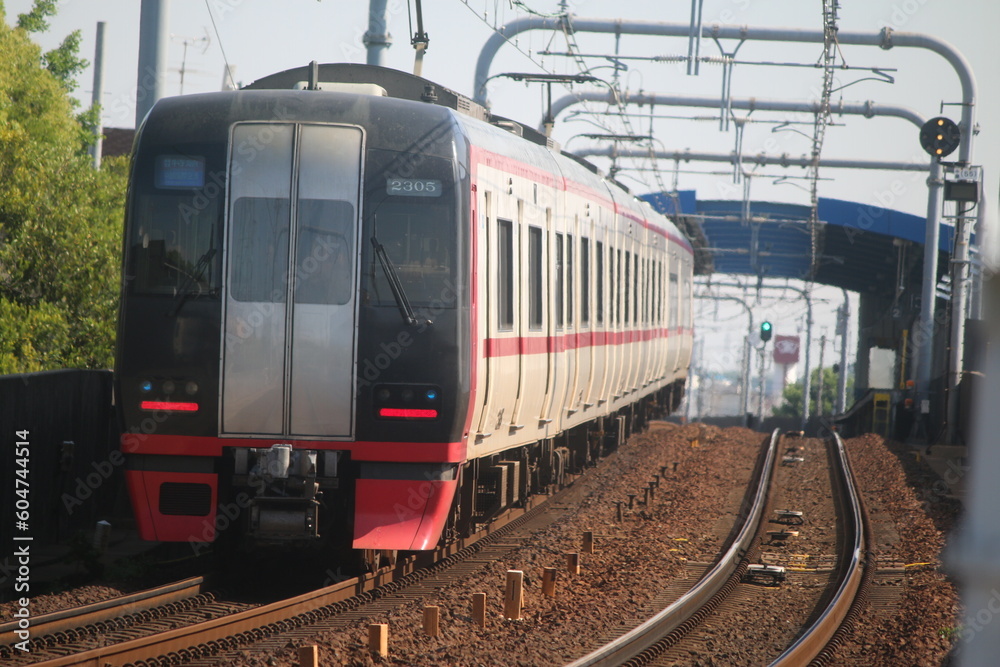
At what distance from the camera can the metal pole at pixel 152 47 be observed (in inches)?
448

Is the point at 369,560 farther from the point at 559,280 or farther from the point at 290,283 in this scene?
the point at 559,280

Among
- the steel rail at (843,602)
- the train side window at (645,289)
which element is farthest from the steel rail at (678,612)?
the train side window at (645,289)

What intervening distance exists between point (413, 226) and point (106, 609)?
310 cm

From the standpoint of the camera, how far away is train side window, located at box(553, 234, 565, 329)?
449 inches

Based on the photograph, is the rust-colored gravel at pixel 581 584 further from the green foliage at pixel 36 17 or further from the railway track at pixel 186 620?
the green foliage at pixel 36 17

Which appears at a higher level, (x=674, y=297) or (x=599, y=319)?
(x=674, y=297)

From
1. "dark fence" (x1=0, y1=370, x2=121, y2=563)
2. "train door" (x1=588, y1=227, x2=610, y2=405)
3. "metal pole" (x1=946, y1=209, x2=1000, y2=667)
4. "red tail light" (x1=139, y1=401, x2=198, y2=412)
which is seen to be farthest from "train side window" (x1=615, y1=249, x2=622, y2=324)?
"metal pole" (x1=946, y1=209, x2=1000, y2=667)

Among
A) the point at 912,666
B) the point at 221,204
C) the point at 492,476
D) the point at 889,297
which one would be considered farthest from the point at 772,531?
the point at 889,297

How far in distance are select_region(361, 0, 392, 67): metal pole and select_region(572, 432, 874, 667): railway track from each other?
6.28 meters

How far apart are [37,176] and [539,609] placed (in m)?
10.2

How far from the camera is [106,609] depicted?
6.76 metres

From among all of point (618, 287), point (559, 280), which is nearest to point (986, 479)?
point (559, 280)

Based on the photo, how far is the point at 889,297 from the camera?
43781 millimetres

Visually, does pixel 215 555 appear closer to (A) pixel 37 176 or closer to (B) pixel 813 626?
(B) pixel 813 626
